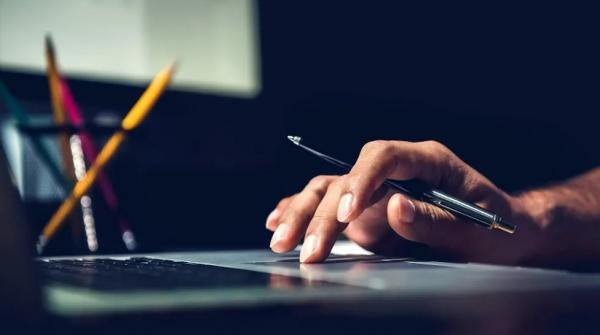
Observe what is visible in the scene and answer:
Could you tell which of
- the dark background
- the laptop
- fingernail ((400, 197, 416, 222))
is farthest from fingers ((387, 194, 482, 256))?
the dark background

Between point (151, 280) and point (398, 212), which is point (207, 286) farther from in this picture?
point (398, 212)

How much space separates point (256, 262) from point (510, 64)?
2.97ft

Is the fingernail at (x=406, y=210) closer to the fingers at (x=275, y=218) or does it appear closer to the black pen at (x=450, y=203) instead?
the black pen at (x=450, y=203)

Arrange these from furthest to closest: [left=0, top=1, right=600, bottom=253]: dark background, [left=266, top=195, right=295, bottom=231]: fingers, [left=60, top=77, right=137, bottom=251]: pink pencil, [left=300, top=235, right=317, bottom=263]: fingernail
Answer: [left=0, top=1, right=600, bottom=253]: dark background → [left=60, top=77, right=137, bottom=251]: pink pencil → [left=266, top=195, right=295, bottom=231]: fingers → [left=300, top=235, right=317, bottom=263]: fingernail

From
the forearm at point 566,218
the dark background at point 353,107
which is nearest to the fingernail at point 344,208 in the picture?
the forearm at point 566,218

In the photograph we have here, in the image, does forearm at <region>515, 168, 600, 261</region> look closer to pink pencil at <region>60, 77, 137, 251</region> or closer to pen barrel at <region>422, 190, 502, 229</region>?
pen barrel at <region>422, 190, 502, 229</region>

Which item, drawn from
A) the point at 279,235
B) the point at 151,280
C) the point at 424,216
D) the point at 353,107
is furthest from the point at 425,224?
the point at 353,107

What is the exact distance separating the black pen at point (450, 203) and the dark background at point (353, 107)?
33 centimetres

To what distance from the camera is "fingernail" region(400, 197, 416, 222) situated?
1.64 ft

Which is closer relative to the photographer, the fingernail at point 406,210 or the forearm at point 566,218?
the fingernail at point 406,210

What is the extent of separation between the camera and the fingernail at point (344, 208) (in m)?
0.48

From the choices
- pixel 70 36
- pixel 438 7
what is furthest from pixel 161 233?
pixel 438 7

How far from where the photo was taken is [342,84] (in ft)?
3.68

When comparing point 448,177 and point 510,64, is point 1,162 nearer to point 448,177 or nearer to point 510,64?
point 448,177
